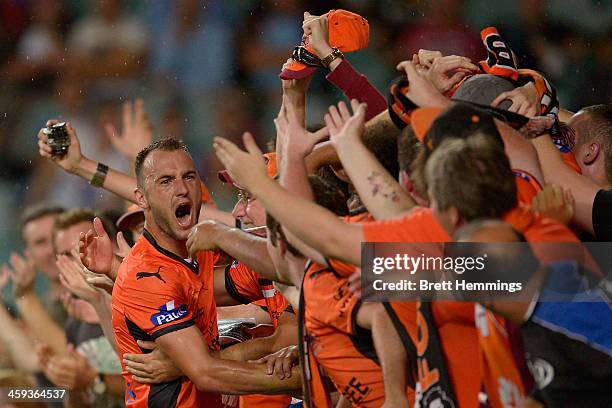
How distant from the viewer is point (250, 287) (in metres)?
3.75

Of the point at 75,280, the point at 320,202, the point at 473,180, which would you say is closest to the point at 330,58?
the point at 320,202

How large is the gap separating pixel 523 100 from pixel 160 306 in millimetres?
1436

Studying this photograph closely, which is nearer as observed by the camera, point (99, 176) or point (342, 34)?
point (342, 34)

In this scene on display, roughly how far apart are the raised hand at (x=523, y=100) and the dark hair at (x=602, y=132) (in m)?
0.34

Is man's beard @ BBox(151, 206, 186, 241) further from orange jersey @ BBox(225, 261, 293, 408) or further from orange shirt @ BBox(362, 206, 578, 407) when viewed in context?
orange shirt @ BBox(362, 206, 578, 407)

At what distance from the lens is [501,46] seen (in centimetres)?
295

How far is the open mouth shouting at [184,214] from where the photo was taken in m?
3.43

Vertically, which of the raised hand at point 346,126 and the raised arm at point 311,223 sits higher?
the raised hand at point 346,126

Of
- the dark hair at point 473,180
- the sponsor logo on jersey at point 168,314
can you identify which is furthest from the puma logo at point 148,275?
the dark hair at point 473,180

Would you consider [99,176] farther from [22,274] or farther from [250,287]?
[22,274]

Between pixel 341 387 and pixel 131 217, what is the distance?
2105 millimetres

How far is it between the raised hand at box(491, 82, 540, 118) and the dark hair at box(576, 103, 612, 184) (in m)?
0.34

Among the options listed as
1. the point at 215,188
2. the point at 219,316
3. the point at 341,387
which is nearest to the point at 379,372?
the point at 341,387

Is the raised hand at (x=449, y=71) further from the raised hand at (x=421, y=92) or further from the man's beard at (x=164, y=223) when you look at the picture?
the man's beard at (x=164, y=223)
